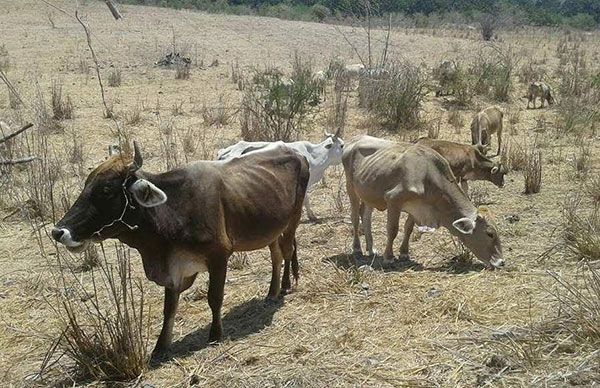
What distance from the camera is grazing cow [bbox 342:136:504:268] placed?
7.32 metres

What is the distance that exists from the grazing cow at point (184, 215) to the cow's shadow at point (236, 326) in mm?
143

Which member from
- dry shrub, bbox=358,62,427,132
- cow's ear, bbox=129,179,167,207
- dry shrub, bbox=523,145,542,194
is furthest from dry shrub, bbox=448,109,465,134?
cow's ear, bbox=129,179,167,207

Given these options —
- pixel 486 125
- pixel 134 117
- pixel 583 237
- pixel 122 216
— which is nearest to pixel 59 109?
pixel 134 117

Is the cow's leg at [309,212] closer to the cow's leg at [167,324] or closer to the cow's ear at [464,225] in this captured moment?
the cow's ear at [464,225]

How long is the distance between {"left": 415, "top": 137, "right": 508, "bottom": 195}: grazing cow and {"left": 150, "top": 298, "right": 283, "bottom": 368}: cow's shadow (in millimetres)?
4550

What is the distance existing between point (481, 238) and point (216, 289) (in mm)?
3225

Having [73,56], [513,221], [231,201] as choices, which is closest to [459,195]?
[513,221]

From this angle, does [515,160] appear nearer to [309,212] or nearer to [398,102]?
[398,102]

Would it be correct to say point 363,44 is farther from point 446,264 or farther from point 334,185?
point 446,264

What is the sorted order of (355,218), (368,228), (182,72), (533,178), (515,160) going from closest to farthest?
1. (368,228)
2. (355,218)
3. (533,178)
4. (515,160)
5. (182,72)

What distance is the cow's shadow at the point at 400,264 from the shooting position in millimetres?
7367

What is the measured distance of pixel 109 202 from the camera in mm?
4965

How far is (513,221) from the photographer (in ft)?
29.2

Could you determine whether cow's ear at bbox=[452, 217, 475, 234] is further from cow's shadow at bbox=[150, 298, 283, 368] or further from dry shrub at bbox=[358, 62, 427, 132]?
dry shrub at bbox=[358, 62, 427, 132]
